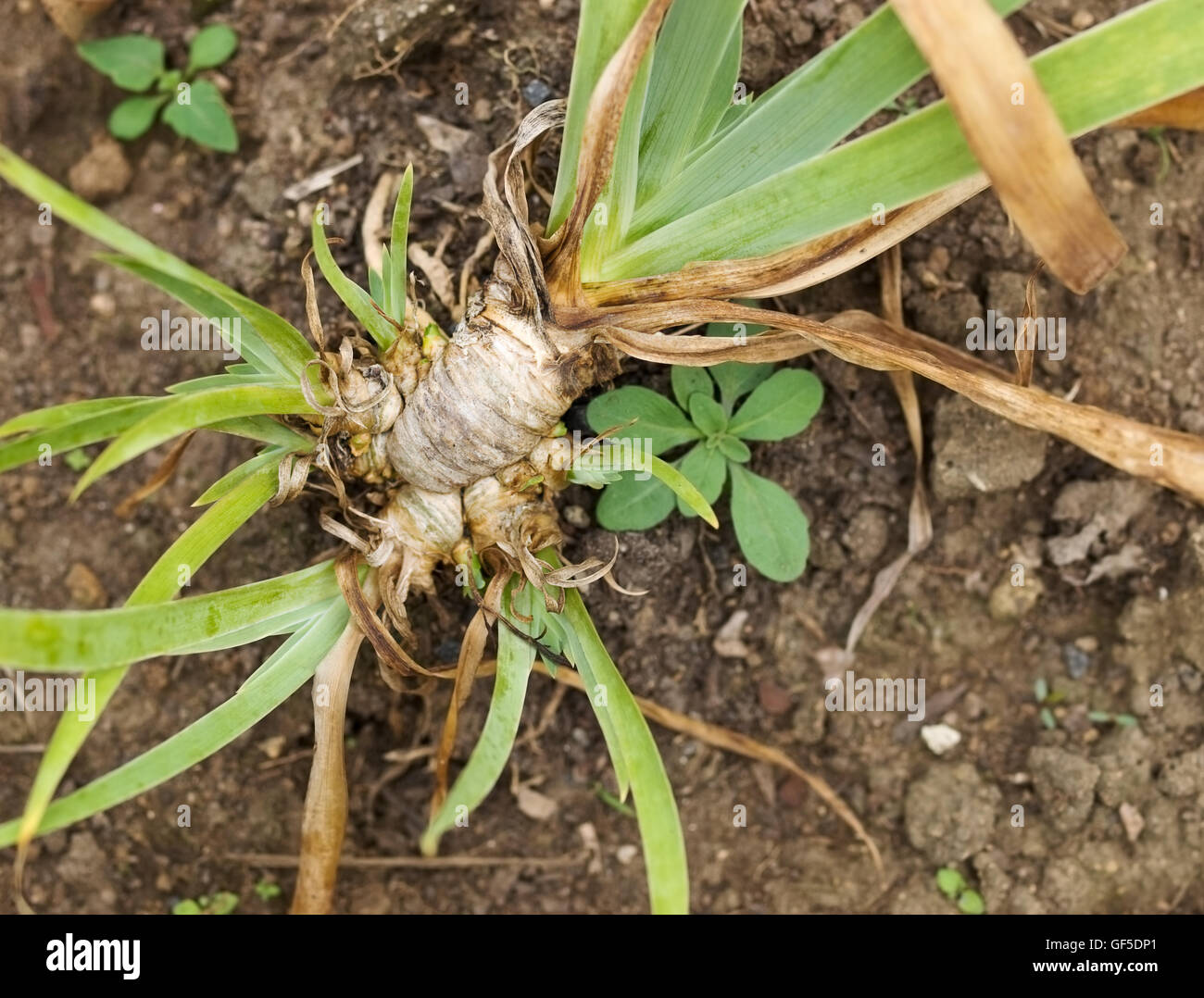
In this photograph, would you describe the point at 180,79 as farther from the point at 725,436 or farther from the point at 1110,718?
the point at 1110,718

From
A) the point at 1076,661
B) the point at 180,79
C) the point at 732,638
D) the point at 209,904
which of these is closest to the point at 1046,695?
the point at 1076,661

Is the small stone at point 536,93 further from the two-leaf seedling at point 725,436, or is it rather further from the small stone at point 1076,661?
the small stone at point 1076,661

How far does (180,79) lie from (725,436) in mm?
1150

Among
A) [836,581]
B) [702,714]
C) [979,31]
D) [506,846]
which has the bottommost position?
[506,846]

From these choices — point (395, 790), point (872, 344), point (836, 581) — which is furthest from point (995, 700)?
point (395, 790)

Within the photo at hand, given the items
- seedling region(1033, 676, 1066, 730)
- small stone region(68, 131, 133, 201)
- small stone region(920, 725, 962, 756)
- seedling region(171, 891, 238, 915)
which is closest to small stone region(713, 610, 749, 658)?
small stone region(920, 725, 962, 756)

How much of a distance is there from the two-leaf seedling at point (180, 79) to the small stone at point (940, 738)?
5.21ft

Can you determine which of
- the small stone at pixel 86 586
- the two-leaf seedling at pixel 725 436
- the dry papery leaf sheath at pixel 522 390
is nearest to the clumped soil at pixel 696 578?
the small stone at pixel 86 586

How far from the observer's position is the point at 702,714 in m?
1.68

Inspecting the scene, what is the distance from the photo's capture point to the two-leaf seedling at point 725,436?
4.84 feet

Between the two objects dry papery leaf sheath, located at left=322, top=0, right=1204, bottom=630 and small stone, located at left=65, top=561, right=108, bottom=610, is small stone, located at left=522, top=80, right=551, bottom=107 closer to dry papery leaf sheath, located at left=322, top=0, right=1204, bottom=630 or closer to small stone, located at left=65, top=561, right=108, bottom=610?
dry papery leaf sheath, located at left=322, top=0, right=1204, bottom=630

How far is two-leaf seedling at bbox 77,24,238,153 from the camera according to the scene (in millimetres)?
1664

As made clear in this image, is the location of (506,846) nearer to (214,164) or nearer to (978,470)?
(978,470)

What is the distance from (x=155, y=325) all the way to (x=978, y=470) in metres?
1.44
